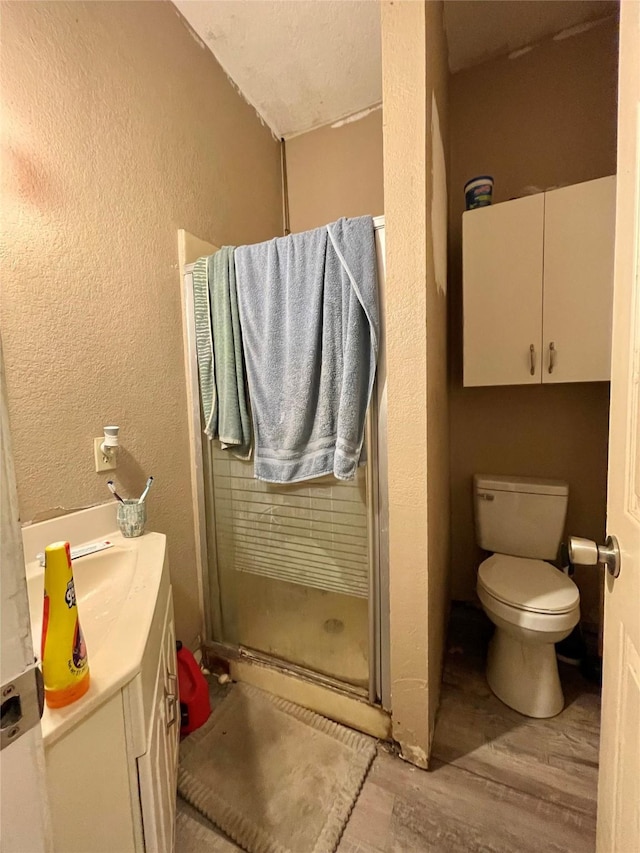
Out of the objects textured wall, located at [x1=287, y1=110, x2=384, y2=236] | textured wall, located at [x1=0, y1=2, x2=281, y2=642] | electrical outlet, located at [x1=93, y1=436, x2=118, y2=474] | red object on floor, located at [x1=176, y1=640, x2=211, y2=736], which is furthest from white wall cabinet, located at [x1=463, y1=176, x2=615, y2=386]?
red object on floor, located at [x1=176, y1=640, x2=211, y2=736]

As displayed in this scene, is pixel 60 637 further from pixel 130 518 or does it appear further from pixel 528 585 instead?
pixel 528 585

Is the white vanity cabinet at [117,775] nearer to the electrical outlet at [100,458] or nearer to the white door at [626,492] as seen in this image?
the electrical outlet at [100,458]

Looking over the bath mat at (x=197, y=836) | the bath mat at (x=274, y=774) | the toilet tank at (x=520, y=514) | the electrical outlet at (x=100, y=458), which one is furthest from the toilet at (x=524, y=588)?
the electrical outlet at (x=100, y=458)

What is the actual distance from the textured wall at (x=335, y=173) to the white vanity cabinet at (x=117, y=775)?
2.13m

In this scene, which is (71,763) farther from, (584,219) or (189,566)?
(584,219)

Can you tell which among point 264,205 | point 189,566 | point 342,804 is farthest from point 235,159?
point 342,804

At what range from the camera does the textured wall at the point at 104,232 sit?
36.8 inches

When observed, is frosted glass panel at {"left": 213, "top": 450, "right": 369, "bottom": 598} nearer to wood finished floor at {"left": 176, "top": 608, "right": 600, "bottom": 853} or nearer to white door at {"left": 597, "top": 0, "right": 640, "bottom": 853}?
wood finished floor at {"left": 176, "top": 608, "right": 600, "bottom": 853}

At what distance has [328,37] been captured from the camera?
4.90 ft

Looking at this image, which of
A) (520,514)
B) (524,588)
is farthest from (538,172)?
(524,588)

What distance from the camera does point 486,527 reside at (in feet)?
5.52

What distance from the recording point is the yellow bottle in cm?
47

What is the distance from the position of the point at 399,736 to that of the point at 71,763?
3.52 ft

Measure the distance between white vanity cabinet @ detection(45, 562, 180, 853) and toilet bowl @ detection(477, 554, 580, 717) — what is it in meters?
1.18
